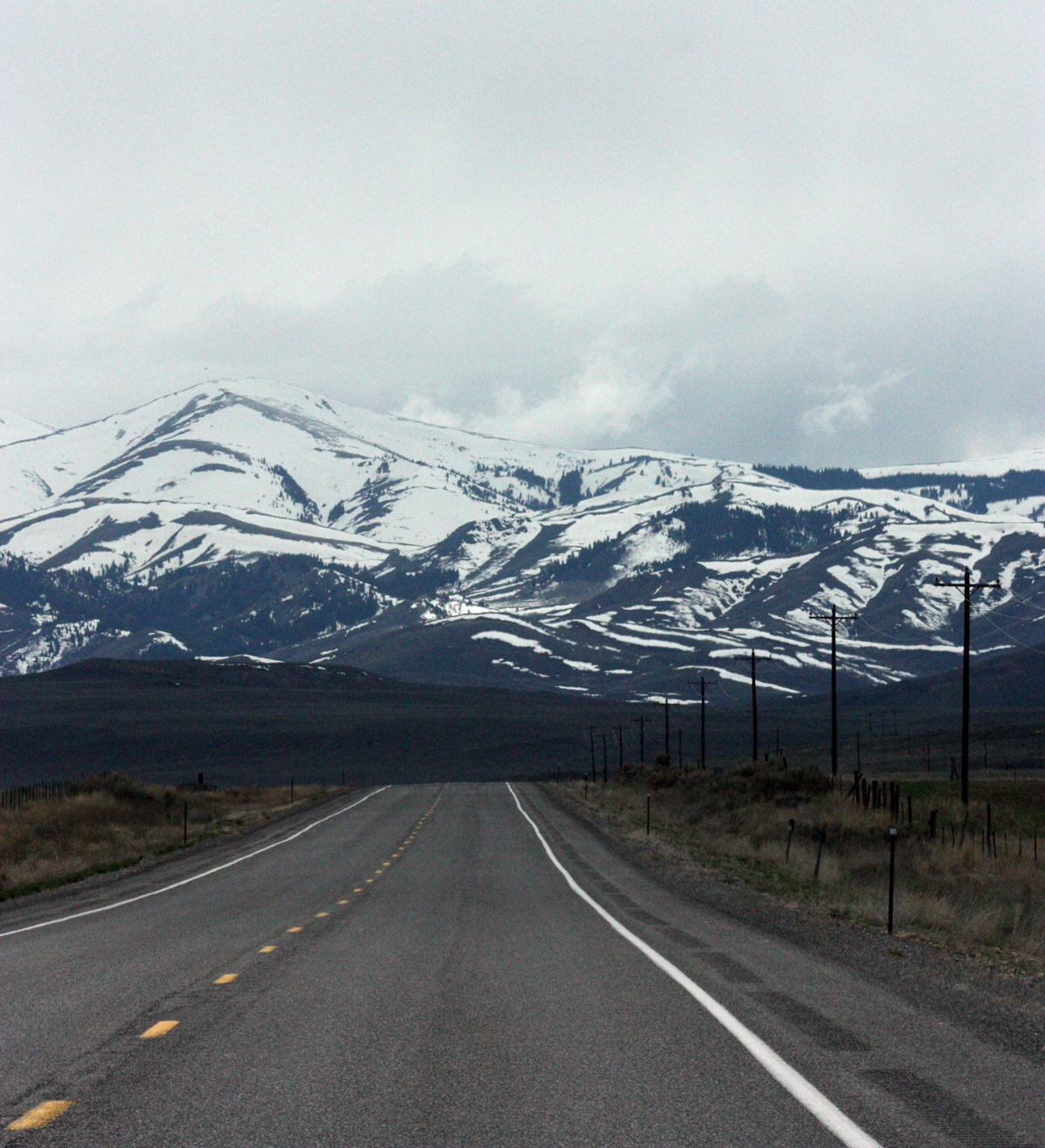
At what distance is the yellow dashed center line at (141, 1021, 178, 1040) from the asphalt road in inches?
2.1

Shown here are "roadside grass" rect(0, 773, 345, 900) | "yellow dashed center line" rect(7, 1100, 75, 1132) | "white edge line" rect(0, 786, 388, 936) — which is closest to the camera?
"yellow dashed center line" rect(7, 1100, 75, 1132)

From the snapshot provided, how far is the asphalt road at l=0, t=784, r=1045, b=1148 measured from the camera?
6852mm

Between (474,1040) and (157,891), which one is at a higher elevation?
(474,1040)

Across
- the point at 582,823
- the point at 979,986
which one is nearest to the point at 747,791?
the point at 582,823

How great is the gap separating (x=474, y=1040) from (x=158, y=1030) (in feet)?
7.62

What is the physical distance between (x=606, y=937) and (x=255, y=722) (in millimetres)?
148218

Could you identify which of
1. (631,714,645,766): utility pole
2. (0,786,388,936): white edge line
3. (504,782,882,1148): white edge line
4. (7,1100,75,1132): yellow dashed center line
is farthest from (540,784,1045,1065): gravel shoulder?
(631,714,645,766): utility pole

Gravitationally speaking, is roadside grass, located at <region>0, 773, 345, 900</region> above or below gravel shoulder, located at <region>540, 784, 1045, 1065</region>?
below

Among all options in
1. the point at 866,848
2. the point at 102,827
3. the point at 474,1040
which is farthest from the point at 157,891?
the point at 102,827

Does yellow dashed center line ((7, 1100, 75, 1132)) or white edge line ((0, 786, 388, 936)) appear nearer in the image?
yellow dashed center line ((7, 1100, 75, 1132))

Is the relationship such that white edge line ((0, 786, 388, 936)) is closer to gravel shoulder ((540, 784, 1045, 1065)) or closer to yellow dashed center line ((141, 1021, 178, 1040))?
yellow dashed center line ((141, 1021, 178, 1040))

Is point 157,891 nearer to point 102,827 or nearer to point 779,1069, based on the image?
point 779,1069

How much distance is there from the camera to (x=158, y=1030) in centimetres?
948

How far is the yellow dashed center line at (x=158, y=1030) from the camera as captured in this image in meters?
9.26
